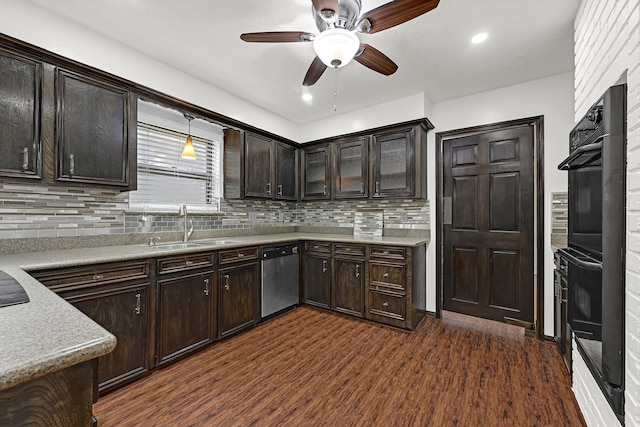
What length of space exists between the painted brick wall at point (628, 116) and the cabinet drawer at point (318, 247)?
241 centimetres

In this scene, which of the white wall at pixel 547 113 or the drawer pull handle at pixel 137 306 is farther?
the white wall at pixel 547 113

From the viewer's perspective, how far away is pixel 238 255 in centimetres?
290

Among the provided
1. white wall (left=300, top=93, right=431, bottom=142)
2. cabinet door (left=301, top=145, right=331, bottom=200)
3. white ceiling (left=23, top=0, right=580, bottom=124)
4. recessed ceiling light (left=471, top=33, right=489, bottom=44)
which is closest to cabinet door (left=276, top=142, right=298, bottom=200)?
cabinet door (left=301, top=145, right=331, bottom=200)

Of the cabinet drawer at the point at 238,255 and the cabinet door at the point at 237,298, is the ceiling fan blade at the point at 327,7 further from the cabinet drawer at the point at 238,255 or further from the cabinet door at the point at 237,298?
the cabinet door at the point at 237,298

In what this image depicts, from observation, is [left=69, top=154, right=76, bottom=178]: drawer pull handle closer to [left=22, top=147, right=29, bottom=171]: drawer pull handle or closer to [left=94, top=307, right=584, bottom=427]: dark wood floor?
[left=22, top=147, right=29, bottom=171]: drawer pull handle

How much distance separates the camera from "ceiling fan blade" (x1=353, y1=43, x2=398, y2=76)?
6.48ft

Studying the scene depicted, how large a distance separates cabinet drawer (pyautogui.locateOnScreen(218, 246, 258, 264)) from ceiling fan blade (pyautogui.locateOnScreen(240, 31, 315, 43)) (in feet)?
5.99

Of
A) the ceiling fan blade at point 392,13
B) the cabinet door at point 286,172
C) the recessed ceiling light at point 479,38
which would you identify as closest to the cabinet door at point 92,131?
the cabinet door at point 286,172

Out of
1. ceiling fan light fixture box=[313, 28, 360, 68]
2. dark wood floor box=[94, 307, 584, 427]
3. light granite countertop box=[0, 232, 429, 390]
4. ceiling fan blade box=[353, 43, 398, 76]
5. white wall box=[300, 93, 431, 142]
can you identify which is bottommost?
dark wood floor box=[94, 307, 584, 427]

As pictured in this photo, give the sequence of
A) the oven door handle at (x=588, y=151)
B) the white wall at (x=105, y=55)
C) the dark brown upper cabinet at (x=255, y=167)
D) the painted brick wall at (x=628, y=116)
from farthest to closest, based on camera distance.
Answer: the dark brown upper cabinet at (x=255, y=167), the white wall at (x=105, y=55), the oven door handle at (x=588, y=151), the painted brick wall at (x=628, y=116)

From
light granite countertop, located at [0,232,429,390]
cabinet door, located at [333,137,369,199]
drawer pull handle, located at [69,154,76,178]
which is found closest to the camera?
light granite countertop, located at [0,232,429,390]

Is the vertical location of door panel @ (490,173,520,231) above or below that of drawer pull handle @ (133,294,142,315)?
above

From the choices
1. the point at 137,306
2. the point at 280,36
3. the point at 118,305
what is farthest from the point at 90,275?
the point at 280,36

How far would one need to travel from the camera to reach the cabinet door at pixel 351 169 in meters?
3.70
